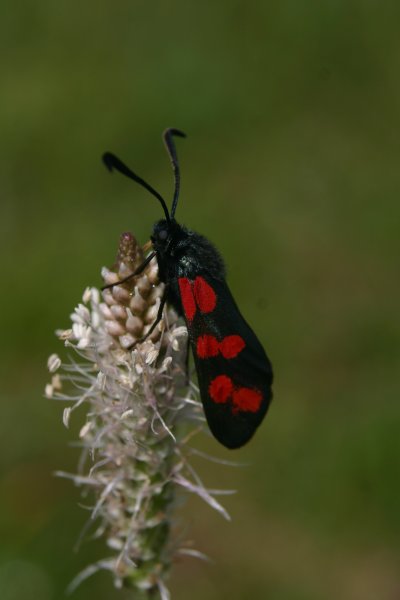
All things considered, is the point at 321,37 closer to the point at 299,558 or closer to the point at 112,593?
the point at 299,558

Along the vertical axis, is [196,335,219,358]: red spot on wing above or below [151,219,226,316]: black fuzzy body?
below

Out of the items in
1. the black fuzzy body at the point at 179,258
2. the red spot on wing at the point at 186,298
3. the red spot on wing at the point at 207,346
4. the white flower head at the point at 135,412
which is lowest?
the white flower head at the point at 135,412

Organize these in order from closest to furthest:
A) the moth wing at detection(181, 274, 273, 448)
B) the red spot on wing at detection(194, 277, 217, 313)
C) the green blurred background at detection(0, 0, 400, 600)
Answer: the moth wing at detection(181, 274, 273, 448), the red spot on wing at detection(194, 277, 217, 313), the green blurred background at detection(0, 0, 400, 600)

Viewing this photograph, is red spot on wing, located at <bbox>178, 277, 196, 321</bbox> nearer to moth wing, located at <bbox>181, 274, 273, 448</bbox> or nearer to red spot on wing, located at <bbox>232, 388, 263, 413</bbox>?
moth wing, located at <bbox>181, 274, 273, 448</bbox>

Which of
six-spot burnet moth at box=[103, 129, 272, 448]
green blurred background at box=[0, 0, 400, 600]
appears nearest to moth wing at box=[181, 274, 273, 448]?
six-spot burnet moth at box=[103, 129, 272, 448]

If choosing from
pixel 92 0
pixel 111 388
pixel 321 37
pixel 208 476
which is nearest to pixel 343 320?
pixel 208 476

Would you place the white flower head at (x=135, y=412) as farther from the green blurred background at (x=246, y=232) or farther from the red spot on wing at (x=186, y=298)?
the green blurred background at (x=246, y=232)

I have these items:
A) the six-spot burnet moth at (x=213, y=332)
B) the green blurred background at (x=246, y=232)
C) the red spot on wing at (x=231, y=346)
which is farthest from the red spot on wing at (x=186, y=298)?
the green blurred background at (x=246, y=232)
